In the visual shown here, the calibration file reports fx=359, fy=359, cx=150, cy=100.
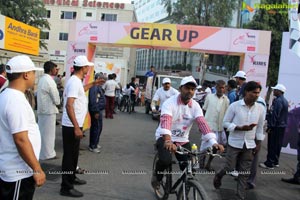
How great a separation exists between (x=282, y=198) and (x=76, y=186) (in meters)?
3.48

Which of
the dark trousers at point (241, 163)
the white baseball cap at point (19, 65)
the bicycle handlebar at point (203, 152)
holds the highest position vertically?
the white baseball cap at point (19, 65)

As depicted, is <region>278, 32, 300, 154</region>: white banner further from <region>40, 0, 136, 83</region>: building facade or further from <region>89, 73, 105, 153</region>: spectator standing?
<region>40, 0, 136, 83</region>: building facade

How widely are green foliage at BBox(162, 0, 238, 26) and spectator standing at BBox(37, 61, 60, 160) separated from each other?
27.5 meters

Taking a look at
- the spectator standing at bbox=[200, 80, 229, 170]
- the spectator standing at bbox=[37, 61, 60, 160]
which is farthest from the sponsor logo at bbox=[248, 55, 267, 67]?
the spectator standing at bbox=[37, 61, 60, 160]

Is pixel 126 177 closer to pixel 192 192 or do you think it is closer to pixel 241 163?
pixel 241 163

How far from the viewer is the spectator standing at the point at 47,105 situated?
7031mm

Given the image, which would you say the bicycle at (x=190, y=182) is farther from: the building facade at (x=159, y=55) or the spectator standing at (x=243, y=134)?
the building facade at (x=159, y=55)

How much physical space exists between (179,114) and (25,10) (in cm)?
3352

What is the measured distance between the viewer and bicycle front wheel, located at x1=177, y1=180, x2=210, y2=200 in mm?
3816

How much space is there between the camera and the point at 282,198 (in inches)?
241

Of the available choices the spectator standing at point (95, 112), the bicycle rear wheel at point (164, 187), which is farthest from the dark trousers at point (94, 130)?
the bicycle rear wheel at point (164, 187)

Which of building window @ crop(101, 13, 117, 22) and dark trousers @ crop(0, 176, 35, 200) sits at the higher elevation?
building window @ crop(101, 13, 117, 22)

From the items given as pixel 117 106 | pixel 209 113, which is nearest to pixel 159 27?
pixel 209 113

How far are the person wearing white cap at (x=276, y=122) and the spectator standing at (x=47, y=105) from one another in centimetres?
469
